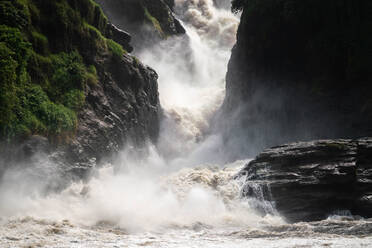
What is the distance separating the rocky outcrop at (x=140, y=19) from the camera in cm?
3856

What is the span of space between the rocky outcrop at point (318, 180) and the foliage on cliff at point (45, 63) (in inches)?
371

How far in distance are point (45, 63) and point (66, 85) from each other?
1.39 metres

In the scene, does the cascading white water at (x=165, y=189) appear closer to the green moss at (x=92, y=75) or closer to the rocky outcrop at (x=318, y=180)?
the rocky outcrop at (x=318, y=180)

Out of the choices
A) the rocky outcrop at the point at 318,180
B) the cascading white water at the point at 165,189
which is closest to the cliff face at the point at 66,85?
the cascading white water at the point at 165,189

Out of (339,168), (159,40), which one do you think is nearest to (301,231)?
(339,168)

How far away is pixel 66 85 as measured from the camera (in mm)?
17797

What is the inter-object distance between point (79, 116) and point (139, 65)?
778 centimetres

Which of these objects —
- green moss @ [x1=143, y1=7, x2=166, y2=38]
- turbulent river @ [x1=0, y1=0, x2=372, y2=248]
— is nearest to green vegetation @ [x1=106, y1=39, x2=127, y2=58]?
turbulent river @ [x1=0, y1=0, x2=372, y2=248]

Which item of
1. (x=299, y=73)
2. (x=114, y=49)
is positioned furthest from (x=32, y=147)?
(x=299, y=73)

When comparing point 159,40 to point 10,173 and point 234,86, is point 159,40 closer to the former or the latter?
point 234,86

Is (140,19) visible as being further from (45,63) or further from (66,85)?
(45,63)

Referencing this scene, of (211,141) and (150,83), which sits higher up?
(150,83)

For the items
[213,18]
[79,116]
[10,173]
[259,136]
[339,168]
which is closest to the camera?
[10,173]

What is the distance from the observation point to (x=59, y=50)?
18.2 metres
